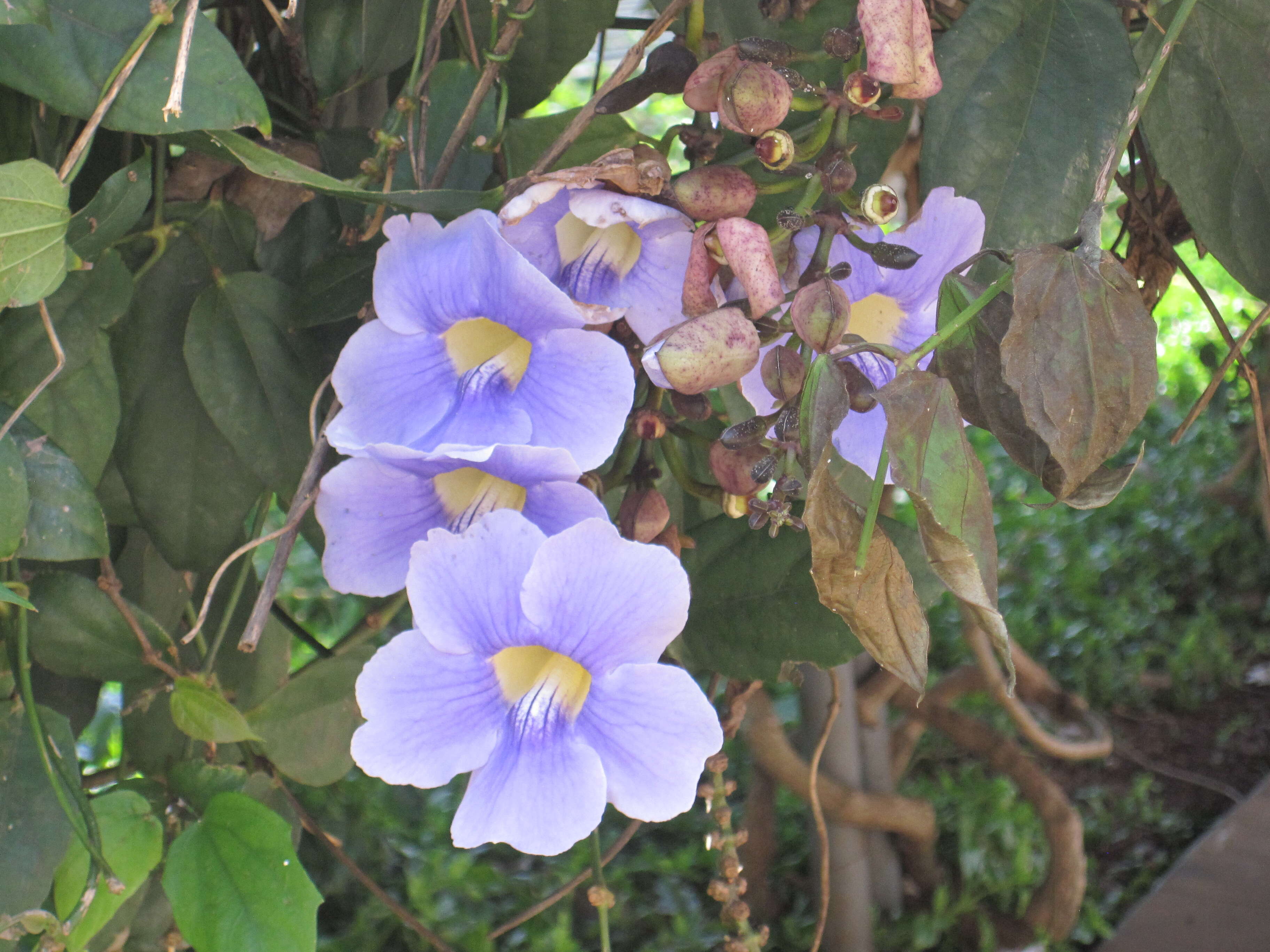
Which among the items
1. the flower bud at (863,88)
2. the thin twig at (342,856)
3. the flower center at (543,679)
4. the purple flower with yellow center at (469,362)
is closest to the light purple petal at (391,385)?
the purple flower with yellow center at (469,362)

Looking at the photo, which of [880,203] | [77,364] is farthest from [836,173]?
[77,364]

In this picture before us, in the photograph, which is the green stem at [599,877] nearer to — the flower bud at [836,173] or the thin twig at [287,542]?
the thin twig at [287,542]

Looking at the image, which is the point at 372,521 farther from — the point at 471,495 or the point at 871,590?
the point at 871,590

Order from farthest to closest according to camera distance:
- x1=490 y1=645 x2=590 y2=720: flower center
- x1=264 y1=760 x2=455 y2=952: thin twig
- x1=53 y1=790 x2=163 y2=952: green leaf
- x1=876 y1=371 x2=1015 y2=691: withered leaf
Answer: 1. x1=264 y1=760 x2=455 y2=952: thin twig
2. x1=53 y1=790 x2=163 y2=952: green leaf
3. x1=490 y1=645 x2=590 y2=720: flower center
4. x1=876 y1=371 x2=1015 y2=691: withered leaf

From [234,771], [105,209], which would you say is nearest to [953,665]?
[234,771]

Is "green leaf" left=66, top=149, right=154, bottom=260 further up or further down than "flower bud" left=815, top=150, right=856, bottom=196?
further down

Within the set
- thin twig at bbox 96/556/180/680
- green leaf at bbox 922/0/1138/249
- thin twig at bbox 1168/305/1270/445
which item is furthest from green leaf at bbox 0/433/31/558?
thin twig at bbox 1168/305/1270/445

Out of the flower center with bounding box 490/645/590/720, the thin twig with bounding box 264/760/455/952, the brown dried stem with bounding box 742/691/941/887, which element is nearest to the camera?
the flower center with bounding box 490/645/590/720

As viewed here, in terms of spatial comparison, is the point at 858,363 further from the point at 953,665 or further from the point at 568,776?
the point at 953,665

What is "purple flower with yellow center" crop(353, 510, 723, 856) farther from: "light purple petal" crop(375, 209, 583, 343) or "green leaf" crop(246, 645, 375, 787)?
"green leaf" crop(246, 645, 375, 787)
